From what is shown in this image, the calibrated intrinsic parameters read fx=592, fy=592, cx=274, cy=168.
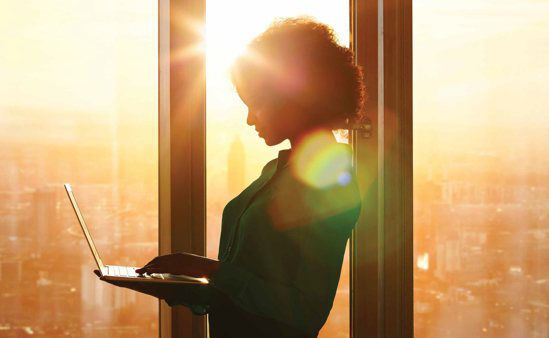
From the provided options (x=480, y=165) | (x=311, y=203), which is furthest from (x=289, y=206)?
(x=480, y=165)

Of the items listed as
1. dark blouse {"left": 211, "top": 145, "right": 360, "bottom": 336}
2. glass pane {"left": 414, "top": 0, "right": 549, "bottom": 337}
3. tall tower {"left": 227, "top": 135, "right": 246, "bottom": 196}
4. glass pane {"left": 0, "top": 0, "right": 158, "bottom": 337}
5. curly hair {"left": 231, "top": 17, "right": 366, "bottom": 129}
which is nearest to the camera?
dark blouse {"left": 211, "top": 145, "right": 360, "bottom": 336}

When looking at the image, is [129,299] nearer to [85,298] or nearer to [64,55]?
[85,298]

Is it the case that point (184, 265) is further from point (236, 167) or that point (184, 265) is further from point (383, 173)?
point (383, 173)

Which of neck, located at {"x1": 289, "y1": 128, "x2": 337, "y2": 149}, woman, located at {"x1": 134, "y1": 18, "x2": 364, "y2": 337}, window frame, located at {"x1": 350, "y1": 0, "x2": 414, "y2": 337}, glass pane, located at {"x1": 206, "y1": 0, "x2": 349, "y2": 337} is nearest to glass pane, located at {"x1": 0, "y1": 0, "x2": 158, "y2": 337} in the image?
glass pane, located at {"x1": 206, "y1": 0, "x2": 349, "y2": 337}

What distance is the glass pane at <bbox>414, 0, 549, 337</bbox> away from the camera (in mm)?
2133

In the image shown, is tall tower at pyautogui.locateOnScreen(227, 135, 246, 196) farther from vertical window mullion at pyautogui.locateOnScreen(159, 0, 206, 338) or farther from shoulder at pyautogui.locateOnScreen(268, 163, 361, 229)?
shoulder at pyautogui.locateOnScreen(268, 163, 361, 229)

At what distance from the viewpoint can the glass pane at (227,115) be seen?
196 cm

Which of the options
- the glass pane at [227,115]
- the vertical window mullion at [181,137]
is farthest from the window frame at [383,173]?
the vertical window mullion at [181,137]

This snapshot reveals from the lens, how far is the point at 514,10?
214 cm

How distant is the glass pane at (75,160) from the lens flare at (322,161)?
3.21ft

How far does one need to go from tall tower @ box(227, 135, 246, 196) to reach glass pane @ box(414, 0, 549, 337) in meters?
0.62

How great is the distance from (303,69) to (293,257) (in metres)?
0.35

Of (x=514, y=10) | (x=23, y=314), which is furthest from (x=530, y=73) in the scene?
(x=23, y=314)

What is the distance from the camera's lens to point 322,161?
1052 mm
